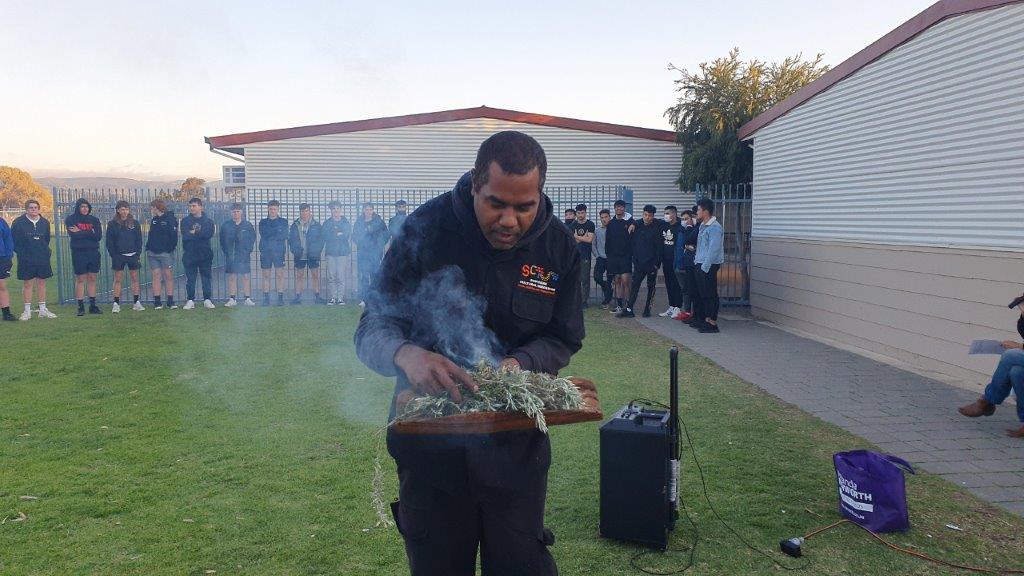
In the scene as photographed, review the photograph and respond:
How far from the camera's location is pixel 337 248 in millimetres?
17031

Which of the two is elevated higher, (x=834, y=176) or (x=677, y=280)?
(x=834, y=176)

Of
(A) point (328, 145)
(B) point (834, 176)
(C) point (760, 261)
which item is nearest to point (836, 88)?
(B) point (834, 176)

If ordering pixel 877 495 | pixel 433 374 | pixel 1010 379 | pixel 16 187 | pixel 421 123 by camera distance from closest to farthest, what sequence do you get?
1. pixel 433 374
2. pixel 877 495
3. pixel 1010 379
4. pixel 421 123
5. pixel 16 187

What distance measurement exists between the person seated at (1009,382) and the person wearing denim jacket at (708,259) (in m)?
5.85

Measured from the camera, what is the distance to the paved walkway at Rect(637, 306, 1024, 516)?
237 inches

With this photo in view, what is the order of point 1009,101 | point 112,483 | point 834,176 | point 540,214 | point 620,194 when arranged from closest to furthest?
1. point 540,214
2. point 112,483
3. point 1009,101
4. point 834,176
5. point 620,194

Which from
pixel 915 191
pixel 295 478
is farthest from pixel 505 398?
pixel 915 191

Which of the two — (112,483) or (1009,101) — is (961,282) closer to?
(1009,101)

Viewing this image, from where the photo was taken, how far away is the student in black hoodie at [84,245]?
48.3 feet

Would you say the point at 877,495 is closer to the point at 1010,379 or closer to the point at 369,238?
the point at 1010,379

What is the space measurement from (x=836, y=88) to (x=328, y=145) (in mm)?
16381

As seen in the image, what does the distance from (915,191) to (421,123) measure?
16.5 meters

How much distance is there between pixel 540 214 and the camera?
2.68m

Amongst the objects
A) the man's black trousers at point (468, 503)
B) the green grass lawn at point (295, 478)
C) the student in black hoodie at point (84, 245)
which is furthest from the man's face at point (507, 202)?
the student in black hoodie at point (84, 245)
